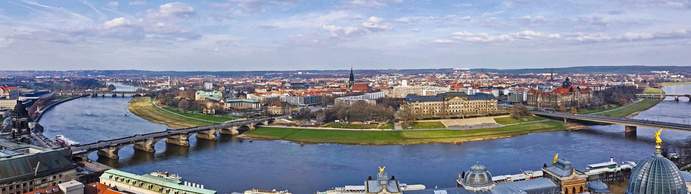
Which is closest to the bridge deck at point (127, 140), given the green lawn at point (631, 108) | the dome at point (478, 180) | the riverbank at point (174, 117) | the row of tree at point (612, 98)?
the riverbank at point (174, 117)

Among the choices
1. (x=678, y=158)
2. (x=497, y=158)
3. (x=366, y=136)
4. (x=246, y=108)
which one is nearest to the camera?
(x=678, y=158)

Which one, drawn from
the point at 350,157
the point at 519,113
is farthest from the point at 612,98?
the point at 350,157

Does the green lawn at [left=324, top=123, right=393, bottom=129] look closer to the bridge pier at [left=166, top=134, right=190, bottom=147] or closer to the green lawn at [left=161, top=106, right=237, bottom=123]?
the bridge pier at [left=166, top=134, right=190, bottom=147]

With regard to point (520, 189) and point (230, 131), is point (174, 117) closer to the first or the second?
point (230, 131)

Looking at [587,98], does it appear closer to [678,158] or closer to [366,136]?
[366,136]

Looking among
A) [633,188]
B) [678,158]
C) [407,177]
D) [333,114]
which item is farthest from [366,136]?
[633,188]

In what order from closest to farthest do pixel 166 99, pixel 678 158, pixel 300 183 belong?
pixel 300 183 < pixel 678 158 < pixel 166 99
